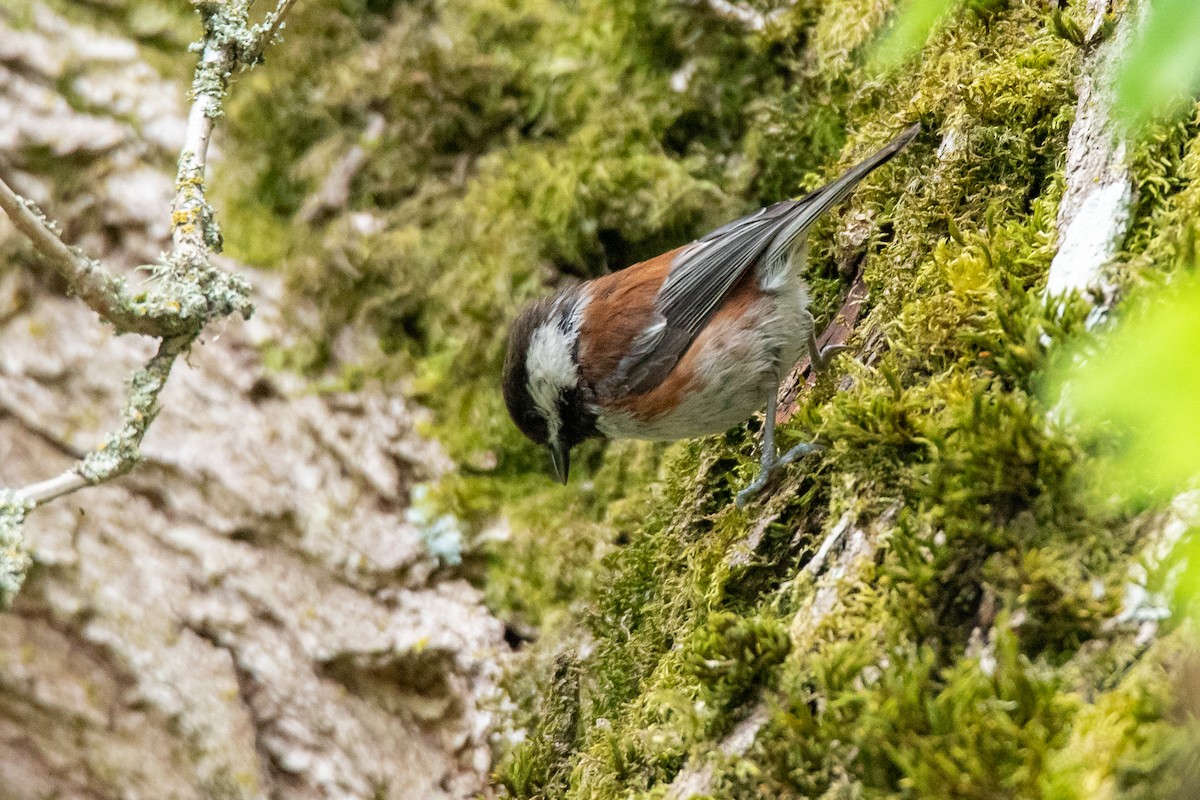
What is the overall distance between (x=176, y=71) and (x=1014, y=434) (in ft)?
13.9

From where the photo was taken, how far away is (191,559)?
153 inches

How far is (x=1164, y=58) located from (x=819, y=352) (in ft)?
7.98

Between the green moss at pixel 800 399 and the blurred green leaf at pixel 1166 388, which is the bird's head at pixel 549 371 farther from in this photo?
the blurred green leaf at pixel 1166 388

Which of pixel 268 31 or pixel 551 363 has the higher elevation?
pixel 268 31

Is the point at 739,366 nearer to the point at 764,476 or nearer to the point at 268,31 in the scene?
the point at 764,476

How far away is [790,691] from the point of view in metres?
2.04

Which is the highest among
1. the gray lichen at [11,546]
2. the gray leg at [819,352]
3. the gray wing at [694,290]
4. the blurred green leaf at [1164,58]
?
the gray lichen at [11,546]

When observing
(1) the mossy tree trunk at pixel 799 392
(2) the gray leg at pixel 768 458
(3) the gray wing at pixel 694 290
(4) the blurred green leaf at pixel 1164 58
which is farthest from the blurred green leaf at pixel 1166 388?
(3) the gray wing at pixel 694 290

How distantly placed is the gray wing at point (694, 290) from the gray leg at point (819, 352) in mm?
302

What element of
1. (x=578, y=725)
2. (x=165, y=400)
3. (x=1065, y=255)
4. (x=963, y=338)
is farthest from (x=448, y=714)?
(x=1065, y=255)

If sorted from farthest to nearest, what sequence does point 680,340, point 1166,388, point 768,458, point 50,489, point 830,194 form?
point 680,340, point 830,194, point 768,458, point 50,489, point 1166,388

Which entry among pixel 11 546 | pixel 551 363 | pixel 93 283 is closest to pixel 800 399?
pixel 551 363

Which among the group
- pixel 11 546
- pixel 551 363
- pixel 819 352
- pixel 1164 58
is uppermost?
pixel 11 546

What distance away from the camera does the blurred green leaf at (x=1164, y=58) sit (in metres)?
0.93
